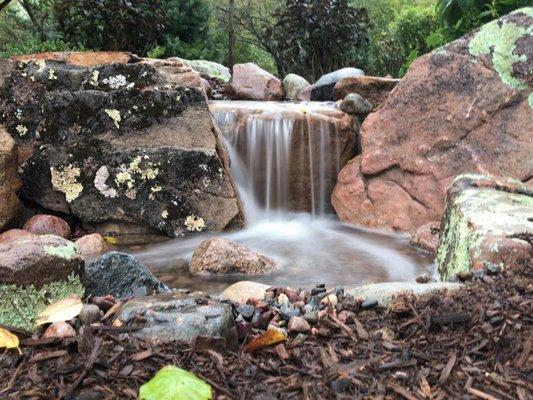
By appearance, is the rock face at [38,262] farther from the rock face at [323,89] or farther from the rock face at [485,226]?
the rock face at [323,89]

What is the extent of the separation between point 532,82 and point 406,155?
1.39 meters

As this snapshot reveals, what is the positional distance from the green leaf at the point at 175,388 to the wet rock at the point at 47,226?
4.30 meters

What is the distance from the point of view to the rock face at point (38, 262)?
2717 millimetres

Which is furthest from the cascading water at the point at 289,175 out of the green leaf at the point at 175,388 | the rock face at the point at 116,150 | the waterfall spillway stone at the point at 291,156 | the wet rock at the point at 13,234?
the green leaf at the point at 175,388

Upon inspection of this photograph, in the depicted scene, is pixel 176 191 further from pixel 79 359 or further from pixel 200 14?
pixel 200 14

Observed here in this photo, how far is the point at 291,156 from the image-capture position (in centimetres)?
702

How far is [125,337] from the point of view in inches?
70.6

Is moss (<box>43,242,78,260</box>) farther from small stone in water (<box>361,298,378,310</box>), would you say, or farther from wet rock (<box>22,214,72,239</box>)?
wet rock (<box>22,214,72,239</box>)

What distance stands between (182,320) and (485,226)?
7.01 ft

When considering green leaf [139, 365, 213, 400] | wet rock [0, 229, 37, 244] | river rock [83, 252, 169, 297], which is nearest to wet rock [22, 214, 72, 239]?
wet rock [0, 229, 37, 244]

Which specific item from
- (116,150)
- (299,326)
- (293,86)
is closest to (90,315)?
(299,326)

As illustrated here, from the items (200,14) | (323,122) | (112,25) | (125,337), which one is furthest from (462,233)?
(200,14)

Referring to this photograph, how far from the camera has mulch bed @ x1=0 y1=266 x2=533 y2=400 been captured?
5.07 feet

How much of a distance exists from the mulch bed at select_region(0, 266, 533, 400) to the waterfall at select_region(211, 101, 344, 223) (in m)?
4.92
